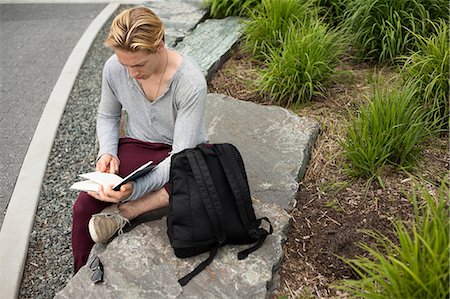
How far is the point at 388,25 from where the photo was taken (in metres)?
4.44

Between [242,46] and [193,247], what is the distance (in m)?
2.45

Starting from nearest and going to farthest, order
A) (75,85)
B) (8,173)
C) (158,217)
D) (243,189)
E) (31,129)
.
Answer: (243,189) → (158,217) → (8,173) → (31,129) → (75,85)

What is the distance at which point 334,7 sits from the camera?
495 centimetres

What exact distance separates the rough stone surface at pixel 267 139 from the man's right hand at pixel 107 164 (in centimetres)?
76

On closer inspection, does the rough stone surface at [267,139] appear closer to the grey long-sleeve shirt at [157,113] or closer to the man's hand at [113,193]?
the grey long-sleeve shirt at [157,113]

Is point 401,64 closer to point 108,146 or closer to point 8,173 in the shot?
point 108,146

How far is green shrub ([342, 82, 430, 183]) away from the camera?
336cm

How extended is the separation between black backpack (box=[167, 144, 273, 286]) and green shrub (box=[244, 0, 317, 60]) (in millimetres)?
1897

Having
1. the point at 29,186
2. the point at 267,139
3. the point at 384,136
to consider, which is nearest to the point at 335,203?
the point at 384,136

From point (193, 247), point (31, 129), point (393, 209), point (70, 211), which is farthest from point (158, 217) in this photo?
point (31, 129)

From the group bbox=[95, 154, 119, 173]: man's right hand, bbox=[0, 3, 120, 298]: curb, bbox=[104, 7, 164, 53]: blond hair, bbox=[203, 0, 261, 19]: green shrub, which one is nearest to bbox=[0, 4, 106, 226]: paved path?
bbox=[0, 3, 120, 298]: curb

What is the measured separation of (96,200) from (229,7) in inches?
110

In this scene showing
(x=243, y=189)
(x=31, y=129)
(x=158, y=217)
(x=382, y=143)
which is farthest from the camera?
(x=31, y=129)

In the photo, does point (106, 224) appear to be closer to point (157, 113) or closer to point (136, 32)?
point (157, 113)
